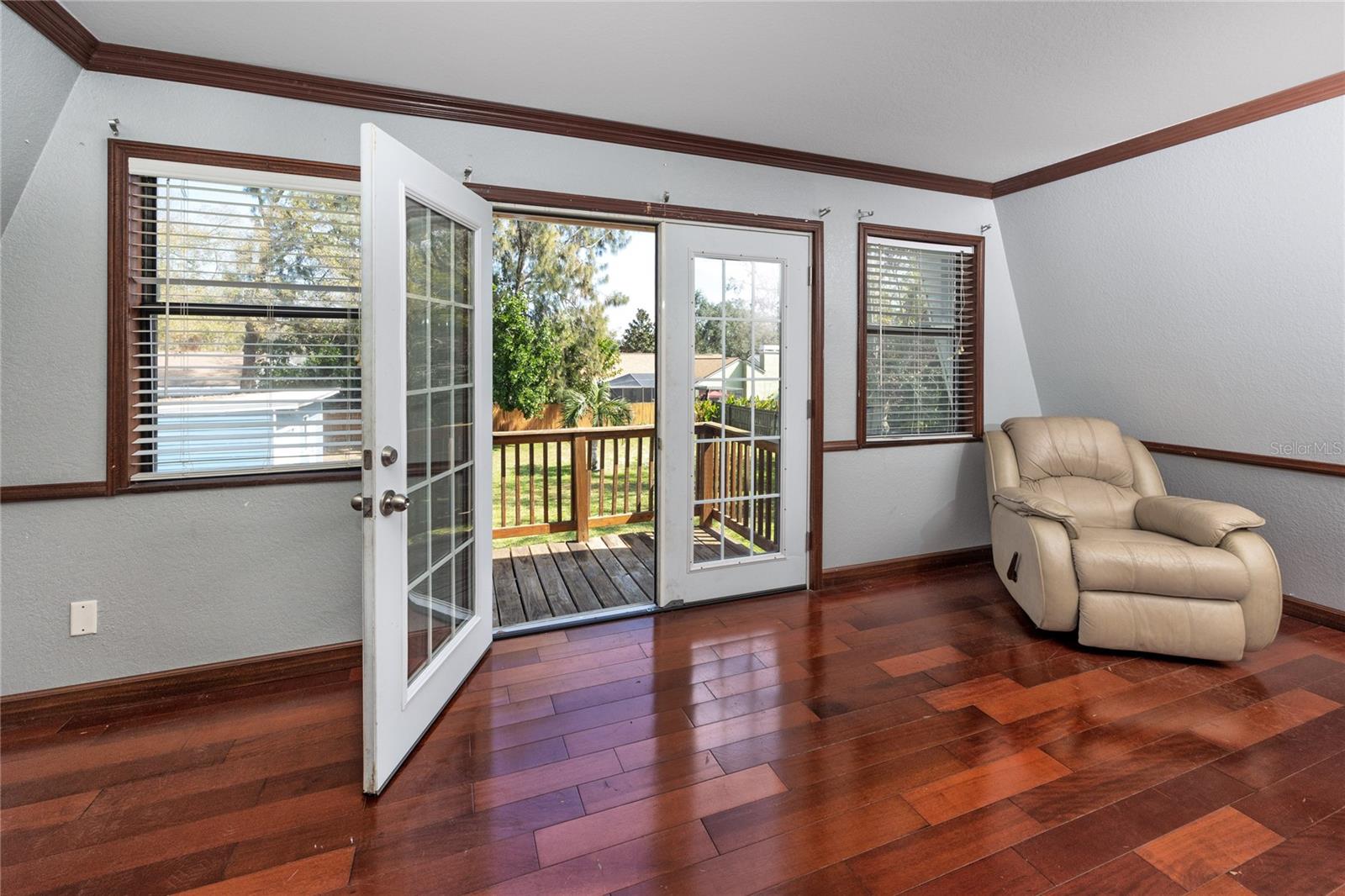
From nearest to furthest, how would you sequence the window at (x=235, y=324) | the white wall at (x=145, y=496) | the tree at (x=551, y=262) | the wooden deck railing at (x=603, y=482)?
the white wall at (x=145, y=496), the window at (x=235, y=324), the wooden deck railing at (x=603, y=482), the tree at (x=551, y=262)

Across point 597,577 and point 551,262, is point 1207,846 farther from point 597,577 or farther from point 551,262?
point 551,262

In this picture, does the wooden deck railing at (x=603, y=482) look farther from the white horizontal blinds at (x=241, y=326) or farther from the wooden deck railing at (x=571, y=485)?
the white horizontal blinds at (x=241, y=326)

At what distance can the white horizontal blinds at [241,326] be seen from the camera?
2.32 metres

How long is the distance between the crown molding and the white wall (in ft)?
0.15

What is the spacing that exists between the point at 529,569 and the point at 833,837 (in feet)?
9.29

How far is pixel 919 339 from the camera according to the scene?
3.82 metres

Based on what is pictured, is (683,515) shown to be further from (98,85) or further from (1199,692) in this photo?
(98,85)

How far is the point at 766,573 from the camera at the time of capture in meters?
3.47

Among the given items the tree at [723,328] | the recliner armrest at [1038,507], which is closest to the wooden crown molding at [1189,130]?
the recliner armrest at [1038,507]

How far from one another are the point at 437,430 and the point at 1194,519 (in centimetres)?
332

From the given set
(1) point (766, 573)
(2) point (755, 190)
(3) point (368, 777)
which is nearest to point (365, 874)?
(3) point (368, 777)

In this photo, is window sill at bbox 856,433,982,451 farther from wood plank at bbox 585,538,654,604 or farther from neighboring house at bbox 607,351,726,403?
neighboring house at bbox 607,351,726,403

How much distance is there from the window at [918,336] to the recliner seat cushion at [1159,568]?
1.25m

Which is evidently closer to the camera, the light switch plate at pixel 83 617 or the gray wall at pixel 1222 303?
the light switch plate at pixel 83 617
